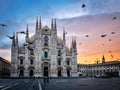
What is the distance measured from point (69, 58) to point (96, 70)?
3124 inches

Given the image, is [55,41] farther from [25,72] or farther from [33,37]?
[25,72]

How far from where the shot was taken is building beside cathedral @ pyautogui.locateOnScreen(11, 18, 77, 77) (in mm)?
90812

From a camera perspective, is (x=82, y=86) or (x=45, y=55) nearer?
(x=82, y=86)

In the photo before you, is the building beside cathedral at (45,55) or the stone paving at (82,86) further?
the building beside cathedral at (45,55)

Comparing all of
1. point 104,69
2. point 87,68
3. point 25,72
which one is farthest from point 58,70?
point 87,68

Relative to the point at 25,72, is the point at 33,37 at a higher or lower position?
higher

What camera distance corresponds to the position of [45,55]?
308ft

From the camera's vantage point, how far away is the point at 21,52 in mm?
91625

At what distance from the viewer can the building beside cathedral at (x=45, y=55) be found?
9081 cm

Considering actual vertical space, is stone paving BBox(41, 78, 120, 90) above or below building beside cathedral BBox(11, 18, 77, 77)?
below

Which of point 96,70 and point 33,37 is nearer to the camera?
point 33,37

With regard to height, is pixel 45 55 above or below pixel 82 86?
above

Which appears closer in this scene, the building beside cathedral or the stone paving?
the stone paving

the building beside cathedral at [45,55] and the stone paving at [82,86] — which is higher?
the building beside cathedral at [45,55]
